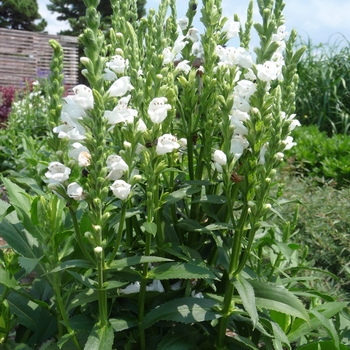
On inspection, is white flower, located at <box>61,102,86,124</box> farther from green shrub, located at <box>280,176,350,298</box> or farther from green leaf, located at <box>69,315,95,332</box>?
green shrub, located at <box>280,176,350,298</box>

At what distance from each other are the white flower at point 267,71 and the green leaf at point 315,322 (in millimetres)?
1240

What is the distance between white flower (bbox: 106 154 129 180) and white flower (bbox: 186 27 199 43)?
994mm

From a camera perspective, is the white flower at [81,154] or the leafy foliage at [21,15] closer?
the white flower at [81,154]

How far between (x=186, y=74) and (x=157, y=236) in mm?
830

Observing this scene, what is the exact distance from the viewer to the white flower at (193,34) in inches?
87.5

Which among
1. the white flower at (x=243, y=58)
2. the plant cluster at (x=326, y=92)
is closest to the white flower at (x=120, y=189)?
the white flower at (x=243, y=58)

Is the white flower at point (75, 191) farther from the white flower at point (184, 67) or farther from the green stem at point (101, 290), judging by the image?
the white flower at point (184, 67)

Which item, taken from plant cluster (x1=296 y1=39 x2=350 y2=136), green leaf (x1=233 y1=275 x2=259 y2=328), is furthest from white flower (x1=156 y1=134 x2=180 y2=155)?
plant cluster (x1=296 y1=39 x2=350 y2=136)

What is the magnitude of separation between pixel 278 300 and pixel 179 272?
0.44m

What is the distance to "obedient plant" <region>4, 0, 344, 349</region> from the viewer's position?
151 cm

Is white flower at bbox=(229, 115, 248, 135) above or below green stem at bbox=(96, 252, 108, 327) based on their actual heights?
above

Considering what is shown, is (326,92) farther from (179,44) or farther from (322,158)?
(179,44)

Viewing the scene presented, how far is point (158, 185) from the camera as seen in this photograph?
185 centimetres

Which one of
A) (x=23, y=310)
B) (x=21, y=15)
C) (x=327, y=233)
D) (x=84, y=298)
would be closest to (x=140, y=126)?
(x=84, y=298)
